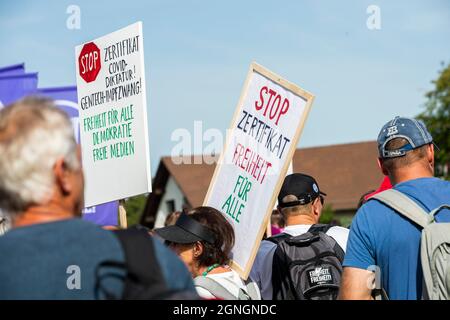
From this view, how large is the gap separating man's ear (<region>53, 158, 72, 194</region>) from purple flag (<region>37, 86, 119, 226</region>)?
6.62 metres

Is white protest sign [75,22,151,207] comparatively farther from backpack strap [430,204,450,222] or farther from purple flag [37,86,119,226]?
purple flag [37,86,119,226]

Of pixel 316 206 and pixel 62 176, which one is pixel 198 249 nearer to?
pixel 316 206

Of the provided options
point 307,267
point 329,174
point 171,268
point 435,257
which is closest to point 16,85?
point 307,267

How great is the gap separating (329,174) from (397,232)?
163 ft

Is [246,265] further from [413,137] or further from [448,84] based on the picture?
[448,84]

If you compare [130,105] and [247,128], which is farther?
[130,105]

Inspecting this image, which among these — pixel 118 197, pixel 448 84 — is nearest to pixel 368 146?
pixel 448 84

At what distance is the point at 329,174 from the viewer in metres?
52.9

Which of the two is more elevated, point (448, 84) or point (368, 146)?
point (448, 84)

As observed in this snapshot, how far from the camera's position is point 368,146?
55.0 m

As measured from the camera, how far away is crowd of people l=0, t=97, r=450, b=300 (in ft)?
7.80
